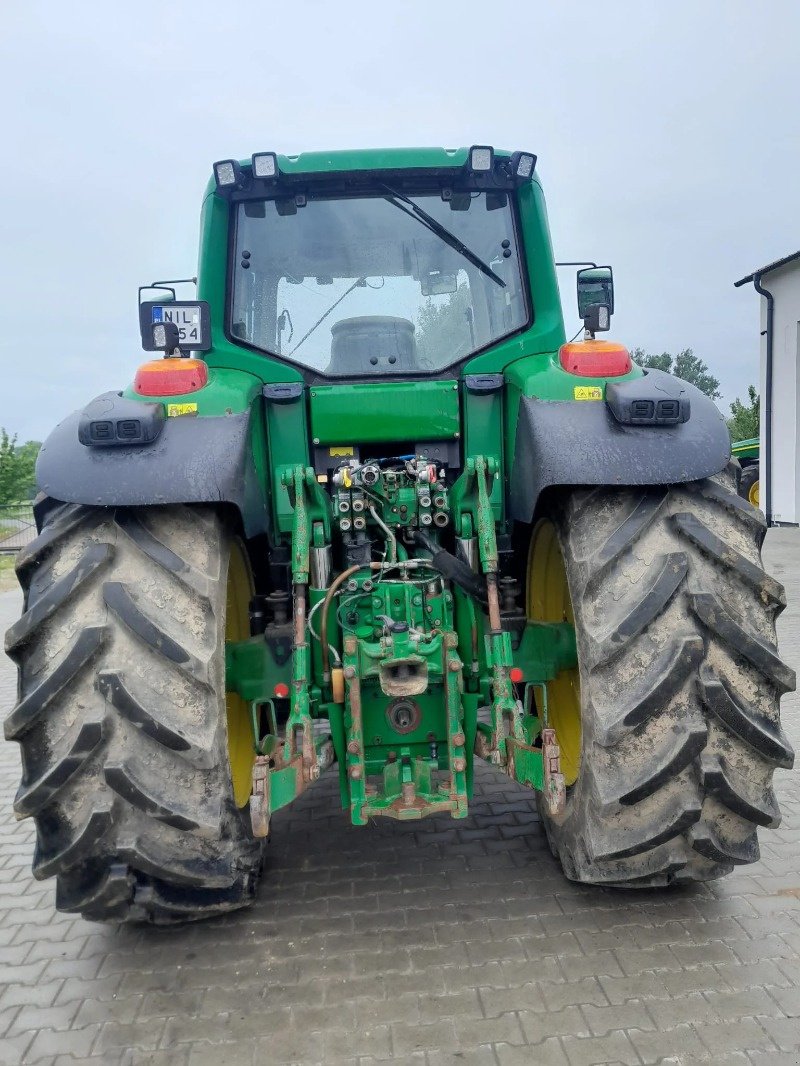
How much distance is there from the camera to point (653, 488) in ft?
8.43

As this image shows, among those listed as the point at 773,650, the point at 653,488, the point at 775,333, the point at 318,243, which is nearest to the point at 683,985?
the point at 773,650

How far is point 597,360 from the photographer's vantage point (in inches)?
110

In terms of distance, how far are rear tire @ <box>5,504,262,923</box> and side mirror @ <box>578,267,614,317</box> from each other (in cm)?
186

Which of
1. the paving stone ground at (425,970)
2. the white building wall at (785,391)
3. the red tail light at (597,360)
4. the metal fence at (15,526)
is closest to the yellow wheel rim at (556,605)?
the paving stone ground at (425,970)

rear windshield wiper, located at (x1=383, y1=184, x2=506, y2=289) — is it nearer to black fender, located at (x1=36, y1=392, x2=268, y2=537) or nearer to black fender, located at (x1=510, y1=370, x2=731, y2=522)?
black fender, located at (x1=510, y1=370, x2=731, y2=522)

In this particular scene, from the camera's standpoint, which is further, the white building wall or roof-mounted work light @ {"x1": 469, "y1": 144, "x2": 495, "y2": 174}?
the white building wall

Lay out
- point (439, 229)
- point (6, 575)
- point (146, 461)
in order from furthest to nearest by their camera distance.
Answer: point (6, 575), point (439, 229), point (146, 461)

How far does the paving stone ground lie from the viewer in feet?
7.20

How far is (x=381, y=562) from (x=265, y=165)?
5.16 ft

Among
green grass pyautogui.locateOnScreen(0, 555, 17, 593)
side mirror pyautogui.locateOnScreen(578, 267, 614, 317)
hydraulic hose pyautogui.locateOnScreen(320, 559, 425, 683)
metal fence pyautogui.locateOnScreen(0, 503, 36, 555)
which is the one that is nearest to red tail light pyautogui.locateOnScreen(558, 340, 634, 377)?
side mirror pyautogui.locateOnScreen(578, 267, 614, 317)

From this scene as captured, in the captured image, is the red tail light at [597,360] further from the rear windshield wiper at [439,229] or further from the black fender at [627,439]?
the rear windshield wiper at [439,229]

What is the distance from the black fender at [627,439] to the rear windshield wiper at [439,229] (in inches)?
34.6

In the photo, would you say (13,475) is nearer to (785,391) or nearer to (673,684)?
(785,391)

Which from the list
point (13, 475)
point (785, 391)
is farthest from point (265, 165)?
point (13, 475)
